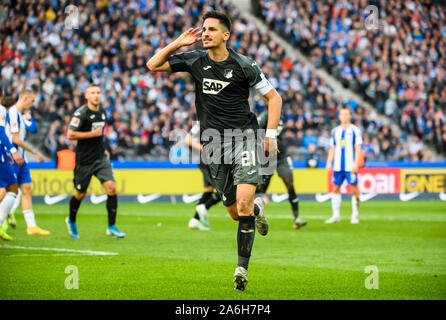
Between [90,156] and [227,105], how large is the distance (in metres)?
5.55

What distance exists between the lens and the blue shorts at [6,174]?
35.8 feet

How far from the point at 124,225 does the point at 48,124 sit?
9860 millimetres

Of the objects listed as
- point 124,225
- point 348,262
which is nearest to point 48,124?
point 124,225

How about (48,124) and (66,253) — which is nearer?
(66,253)

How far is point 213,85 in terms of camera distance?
7.74 m

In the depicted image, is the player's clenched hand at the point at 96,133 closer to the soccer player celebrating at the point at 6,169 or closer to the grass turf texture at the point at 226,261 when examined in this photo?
the soccer player celebrating at the point at 6,169

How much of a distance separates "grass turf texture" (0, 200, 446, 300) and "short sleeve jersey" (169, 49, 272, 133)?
1758 millimetres

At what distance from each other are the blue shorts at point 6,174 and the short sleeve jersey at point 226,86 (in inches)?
169

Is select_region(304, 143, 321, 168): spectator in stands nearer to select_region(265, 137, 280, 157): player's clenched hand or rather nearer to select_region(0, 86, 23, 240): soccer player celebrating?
select_region(0, 86, 23, 240): soccer player celebrating

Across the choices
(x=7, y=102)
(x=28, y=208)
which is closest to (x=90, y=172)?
(x=28, y=208)

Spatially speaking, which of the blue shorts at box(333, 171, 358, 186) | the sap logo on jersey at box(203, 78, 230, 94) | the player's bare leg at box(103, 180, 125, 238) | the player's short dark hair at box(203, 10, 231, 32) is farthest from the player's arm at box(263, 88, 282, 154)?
the blue shorts at box(333, 171, 358, 186)

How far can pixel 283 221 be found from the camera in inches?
642

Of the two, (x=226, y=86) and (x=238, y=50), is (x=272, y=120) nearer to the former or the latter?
(x=226, y=86)
